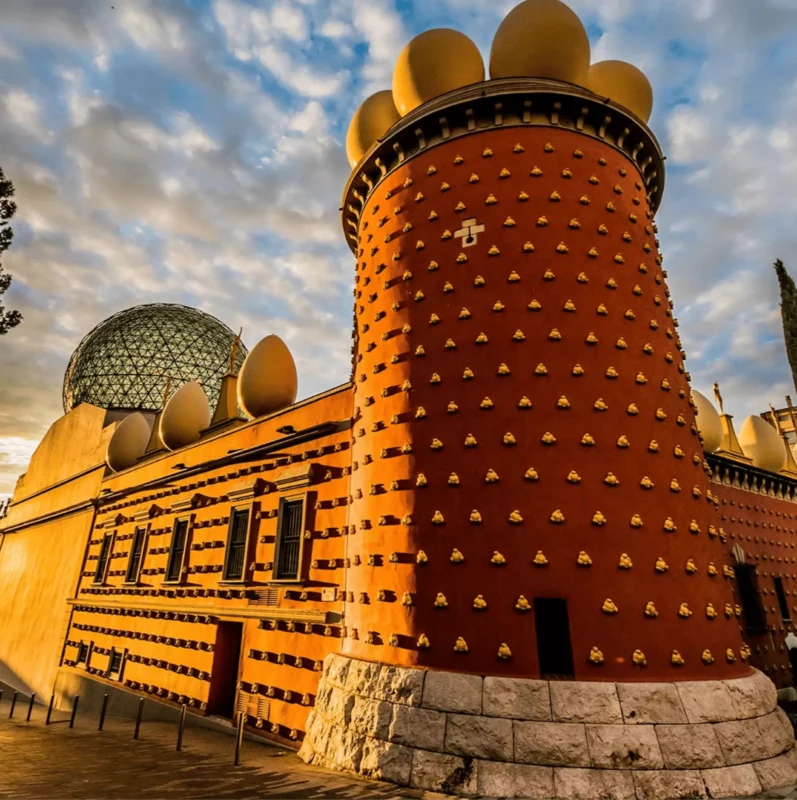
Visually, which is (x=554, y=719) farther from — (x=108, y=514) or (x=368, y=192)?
(x=108, y=514)

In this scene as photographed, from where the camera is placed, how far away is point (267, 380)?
15172 millimetres

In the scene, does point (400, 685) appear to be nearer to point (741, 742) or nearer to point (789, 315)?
point (741, 742)

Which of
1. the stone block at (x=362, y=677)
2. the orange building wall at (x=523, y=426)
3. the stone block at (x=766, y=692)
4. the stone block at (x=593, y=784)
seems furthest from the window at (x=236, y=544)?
the stone block at (x=766, y=692)

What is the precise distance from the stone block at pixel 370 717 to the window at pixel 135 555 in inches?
511

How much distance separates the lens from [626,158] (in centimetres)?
1150

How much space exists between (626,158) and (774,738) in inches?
433

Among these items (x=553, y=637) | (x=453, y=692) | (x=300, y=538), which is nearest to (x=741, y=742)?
(x=553, y=637)

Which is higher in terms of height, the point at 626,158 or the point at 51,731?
the point at 626,158

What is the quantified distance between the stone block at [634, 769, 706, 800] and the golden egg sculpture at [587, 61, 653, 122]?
13076mm

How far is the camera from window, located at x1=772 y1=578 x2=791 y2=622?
668 inches

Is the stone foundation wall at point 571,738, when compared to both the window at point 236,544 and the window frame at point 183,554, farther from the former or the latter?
the window frame at point 183,554

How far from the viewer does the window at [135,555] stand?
1845 cm

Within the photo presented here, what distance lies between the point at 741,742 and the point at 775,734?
91 centimetres

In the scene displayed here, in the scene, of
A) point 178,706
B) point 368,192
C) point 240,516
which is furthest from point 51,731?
point 368,192
